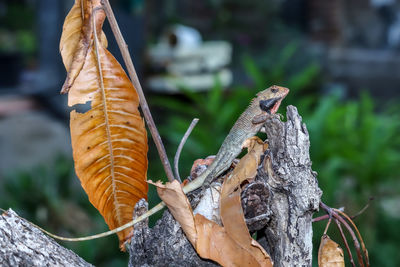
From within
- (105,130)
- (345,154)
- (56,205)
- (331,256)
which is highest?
(105,130)

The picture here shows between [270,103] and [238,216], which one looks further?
[270,103]

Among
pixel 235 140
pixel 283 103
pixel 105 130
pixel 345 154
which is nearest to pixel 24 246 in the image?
pixel 105 130

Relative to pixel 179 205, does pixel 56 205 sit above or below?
below

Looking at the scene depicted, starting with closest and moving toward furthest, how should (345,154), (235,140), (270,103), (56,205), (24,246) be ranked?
(24,246) → (235,140) → (270,103) → (56,205) → (345,154)

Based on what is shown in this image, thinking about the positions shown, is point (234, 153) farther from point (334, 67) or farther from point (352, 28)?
point (352, 28)

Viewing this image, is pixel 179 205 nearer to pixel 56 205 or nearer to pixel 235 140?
pixel 235 140

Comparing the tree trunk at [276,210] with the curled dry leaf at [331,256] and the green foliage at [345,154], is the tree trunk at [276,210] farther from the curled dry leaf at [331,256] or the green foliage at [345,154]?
the green foliage at [345,154]

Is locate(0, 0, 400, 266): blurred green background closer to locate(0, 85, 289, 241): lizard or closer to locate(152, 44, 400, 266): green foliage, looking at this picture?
locate(152, 44, 400, 266): green foliage

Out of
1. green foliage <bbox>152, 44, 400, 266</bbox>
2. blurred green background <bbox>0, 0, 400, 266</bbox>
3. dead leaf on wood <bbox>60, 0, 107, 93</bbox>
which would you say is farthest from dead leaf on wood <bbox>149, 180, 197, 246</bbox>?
green foliage <bbox>152, 44, 400, 266</bbox>
